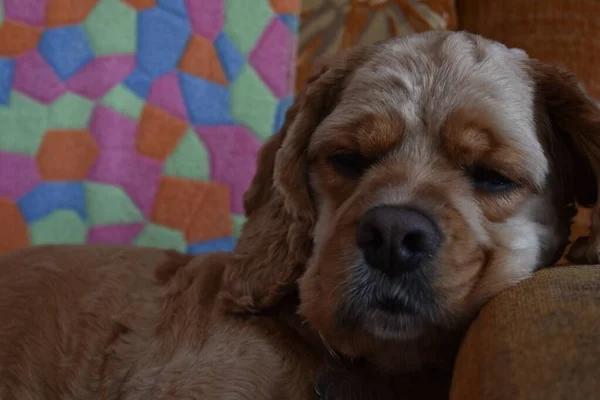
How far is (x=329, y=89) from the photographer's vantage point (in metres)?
1.59

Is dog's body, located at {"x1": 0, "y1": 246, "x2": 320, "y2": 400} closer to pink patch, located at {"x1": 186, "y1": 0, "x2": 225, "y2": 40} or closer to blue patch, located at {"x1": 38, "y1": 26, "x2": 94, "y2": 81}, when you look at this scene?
blue patch, located at {"x1": 38, "y1": 26, "x2": 94, "y2": 81}

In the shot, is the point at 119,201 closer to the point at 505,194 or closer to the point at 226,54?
the point at 226,54

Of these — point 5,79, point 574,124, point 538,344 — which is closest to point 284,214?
point 574,124

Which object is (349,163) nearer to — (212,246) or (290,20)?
(212,246)

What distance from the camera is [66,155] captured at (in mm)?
2346

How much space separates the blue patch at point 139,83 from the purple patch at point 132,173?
212 millimetres

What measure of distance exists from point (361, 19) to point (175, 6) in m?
0.70

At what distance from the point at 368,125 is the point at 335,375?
1.63 ft

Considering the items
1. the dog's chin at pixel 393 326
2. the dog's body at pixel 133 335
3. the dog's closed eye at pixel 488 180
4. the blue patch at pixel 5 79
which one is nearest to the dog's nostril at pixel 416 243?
the dog's chin at pixel 393 326

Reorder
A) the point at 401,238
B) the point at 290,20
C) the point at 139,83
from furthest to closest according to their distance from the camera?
the point at 290,20 → the point at 139,83 → the point at 401,238

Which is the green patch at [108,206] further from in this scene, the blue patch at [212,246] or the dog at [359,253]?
the dog at [359,253]

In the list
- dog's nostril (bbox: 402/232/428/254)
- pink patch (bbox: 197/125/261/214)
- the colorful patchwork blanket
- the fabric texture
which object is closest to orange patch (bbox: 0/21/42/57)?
the colorful patchwork blanket

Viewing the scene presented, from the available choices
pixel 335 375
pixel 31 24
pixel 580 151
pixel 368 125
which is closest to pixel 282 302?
pixel 335 375

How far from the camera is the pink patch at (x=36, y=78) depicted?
90.9 inches
